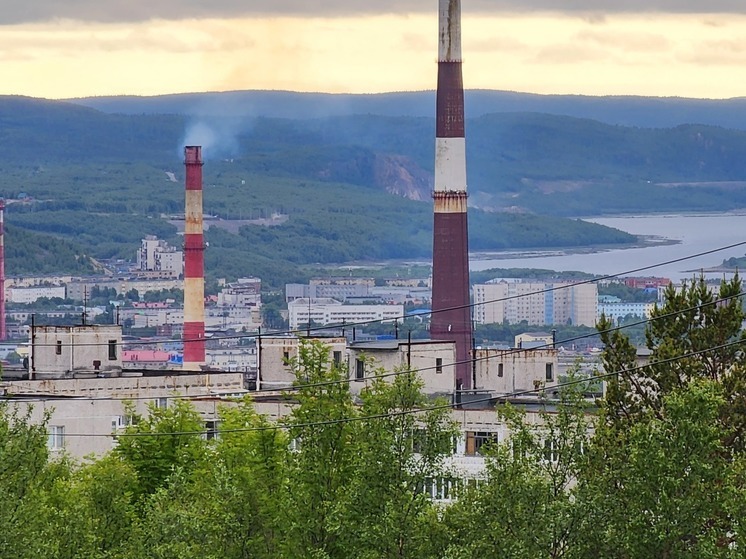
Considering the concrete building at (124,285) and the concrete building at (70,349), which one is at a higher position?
the concrete building at (124,285)

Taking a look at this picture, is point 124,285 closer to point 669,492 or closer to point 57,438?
point 57,438

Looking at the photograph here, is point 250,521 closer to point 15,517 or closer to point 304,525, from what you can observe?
point 304,525

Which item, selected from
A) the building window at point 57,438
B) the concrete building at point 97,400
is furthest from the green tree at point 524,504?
the building window at point 57,438

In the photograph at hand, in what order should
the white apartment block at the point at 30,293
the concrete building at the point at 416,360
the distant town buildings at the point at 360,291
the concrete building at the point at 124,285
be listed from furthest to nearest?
the concrete building at the point at 124,285 → the distant town buildings at the point at 360,291 → the white apartment block at the point at 30,293 → the concrete building at the point at 416,360

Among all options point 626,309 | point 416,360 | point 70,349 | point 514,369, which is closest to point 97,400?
point 416,360

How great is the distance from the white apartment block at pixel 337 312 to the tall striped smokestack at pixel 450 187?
80796 millimetres

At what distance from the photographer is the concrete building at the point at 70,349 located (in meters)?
53.8

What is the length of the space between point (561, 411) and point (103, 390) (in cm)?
2291

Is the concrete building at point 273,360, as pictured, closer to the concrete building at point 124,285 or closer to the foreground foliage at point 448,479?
the foreground foliage at point 448,479

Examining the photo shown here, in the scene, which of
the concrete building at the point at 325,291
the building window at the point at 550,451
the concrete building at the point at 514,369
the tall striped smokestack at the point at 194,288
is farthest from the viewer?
the concrete building at the point at 325,291

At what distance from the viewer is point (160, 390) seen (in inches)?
1969

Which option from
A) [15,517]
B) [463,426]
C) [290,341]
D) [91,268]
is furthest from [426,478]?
[91,268]

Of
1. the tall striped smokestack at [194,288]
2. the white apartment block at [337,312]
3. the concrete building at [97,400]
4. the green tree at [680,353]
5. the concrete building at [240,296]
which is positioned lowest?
the concrete building at [97,400]

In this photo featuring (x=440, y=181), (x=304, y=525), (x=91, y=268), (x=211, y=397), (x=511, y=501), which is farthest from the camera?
(x=91, y=268)
